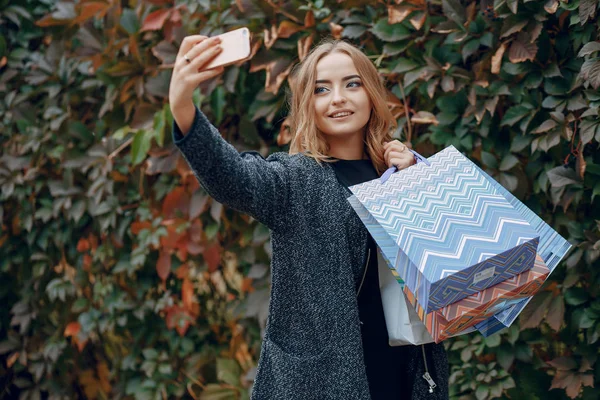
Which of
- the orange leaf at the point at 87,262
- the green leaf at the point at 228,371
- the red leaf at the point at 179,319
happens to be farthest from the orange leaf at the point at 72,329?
the green leaf at the point at 228,371

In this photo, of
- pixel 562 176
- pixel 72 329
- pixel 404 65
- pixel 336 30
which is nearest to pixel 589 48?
pixel 562 176

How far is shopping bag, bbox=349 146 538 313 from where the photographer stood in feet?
3.92

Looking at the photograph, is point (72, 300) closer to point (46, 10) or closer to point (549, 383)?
point (46, 10)

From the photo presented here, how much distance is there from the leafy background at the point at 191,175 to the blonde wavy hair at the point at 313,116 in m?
0.42

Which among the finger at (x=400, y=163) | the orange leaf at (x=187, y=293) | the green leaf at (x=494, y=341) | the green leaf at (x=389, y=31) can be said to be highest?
the finger at (x=400, y=163)

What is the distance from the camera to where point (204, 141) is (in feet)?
3.84

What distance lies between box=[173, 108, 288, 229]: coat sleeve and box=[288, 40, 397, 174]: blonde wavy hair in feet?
0.52

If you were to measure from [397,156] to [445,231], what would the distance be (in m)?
0.30

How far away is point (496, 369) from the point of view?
6.42ft

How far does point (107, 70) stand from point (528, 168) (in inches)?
61.4

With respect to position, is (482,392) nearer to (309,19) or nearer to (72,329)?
(309,19)

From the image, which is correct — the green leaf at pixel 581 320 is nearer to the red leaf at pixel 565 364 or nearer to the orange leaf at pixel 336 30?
the red leaf at pixel 565 364

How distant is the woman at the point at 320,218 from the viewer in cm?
121

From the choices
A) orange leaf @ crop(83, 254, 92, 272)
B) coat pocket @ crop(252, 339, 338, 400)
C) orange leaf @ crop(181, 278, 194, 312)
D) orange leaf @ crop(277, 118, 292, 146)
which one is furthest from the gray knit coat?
orange leaf @ crop(83, 254, 92, 272)
